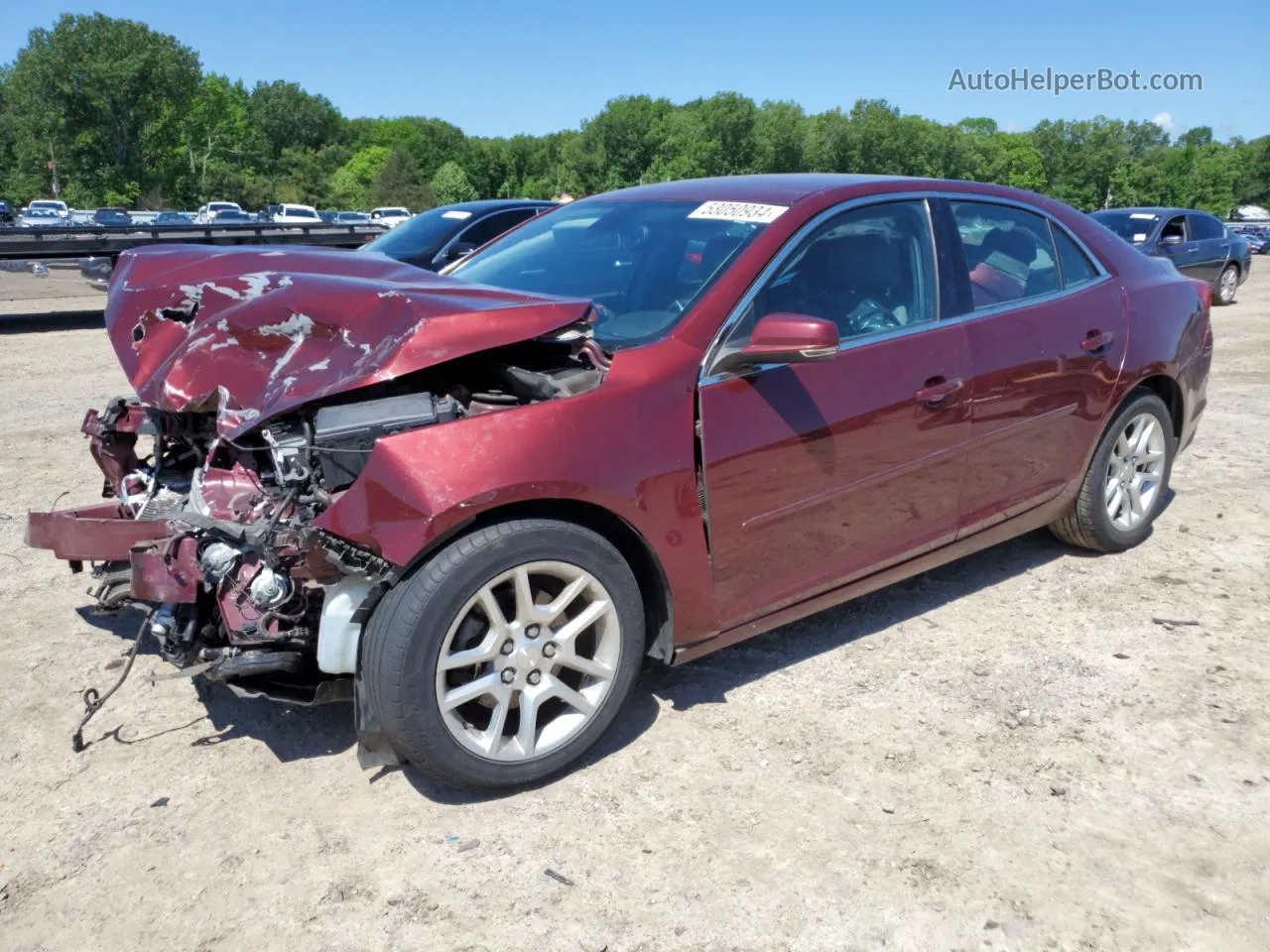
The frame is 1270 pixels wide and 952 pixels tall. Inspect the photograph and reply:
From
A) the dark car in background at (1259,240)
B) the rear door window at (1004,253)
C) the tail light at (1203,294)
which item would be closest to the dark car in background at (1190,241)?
the tail light at (1203,294)

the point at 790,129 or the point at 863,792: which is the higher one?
the point at 790,129

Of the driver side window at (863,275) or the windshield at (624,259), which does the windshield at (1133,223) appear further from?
the windshield at (624,259)

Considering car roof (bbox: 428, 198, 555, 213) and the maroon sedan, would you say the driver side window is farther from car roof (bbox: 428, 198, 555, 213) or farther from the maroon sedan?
car roof (bbox: 428, 198, 555, 213)

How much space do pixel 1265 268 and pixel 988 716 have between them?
30.4 meters

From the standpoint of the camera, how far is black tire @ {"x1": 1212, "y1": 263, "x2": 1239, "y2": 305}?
17266 millimetres

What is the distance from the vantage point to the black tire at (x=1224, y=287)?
56.6ft

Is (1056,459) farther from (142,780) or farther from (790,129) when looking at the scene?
(790,129)

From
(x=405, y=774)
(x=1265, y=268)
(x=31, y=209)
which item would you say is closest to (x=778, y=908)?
(x=405, y=774)

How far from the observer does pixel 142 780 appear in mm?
3049

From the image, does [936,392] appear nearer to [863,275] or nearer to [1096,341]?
[863,275]

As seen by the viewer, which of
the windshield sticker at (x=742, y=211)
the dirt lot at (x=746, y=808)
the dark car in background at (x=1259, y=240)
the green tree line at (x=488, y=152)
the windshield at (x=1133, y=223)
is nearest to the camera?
the dirt lot at (x=746, y=808)

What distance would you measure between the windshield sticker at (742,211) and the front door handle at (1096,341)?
1569 mm

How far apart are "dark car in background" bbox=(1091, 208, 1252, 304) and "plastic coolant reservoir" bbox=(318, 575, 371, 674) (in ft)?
46.9

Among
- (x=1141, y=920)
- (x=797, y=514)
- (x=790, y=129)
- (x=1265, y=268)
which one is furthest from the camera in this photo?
(x=790, y=129)
